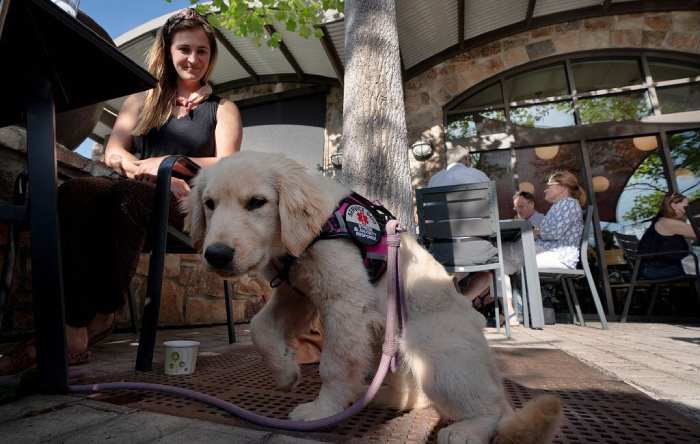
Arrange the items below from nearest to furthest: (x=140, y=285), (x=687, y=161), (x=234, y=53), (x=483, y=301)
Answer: (x=140, y=285), (x=483, y=301), (x=687, y=161), (x=234, y=53)

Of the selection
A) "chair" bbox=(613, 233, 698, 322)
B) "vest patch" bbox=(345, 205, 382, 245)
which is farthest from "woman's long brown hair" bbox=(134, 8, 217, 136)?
"chair" bbox=(613, 233, 698, 322)

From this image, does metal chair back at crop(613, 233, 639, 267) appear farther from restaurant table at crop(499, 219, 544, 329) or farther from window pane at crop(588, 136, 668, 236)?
restaurant table at crop(499, 219, 544, 329)

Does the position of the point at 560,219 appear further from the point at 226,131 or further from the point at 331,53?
the point at 331,53

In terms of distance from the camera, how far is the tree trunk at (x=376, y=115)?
313 centimetres

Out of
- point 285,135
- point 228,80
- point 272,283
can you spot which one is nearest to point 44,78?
point 272,283

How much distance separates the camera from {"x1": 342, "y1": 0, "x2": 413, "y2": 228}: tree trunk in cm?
313

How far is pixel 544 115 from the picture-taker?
25.1 feet

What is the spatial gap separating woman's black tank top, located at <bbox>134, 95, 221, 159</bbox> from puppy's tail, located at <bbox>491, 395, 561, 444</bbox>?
94.7 inches

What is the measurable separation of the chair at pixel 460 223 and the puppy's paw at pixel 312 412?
10.4ft

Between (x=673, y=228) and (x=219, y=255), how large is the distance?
20.6ft

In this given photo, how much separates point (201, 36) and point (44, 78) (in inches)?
55.0

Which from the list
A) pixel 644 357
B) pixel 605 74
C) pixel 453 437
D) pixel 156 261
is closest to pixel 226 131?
pixel 156 261

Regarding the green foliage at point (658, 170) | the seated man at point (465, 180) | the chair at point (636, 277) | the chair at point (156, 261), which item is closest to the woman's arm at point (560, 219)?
the seated man at point (465, 180)

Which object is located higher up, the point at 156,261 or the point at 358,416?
the point at 156,261
